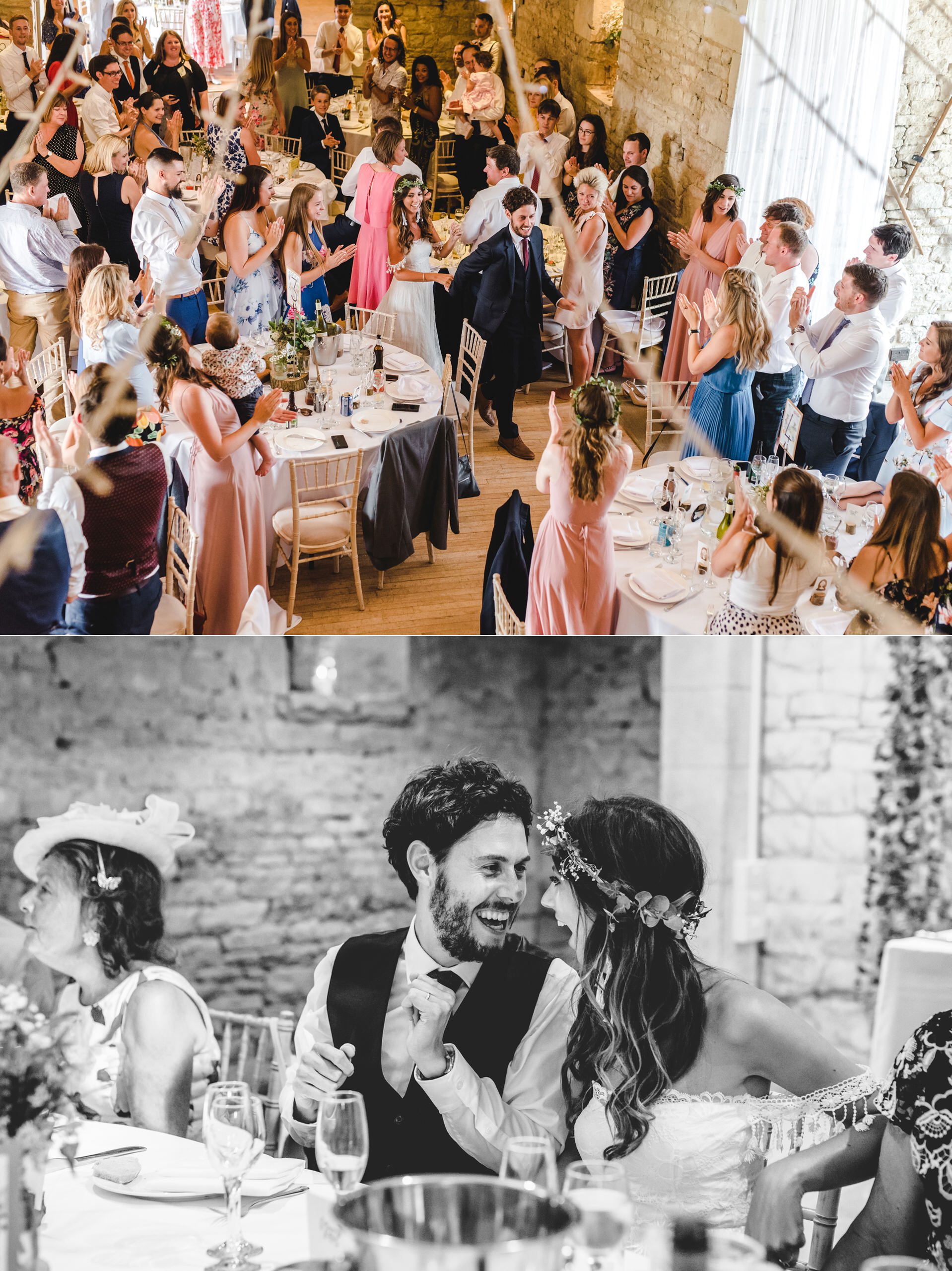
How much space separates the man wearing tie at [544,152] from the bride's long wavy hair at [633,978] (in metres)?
Answer: 3.84

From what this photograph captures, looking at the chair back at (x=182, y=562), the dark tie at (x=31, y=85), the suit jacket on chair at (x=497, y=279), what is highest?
the dark tie at (x=31, y=85)

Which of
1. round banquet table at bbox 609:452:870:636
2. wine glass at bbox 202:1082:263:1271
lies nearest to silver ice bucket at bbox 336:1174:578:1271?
wine glass at bbox 202:1082:263:1271

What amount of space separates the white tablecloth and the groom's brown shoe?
11.7ft

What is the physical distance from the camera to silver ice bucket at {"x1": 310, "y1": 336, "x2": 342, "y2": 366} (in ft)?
16.0

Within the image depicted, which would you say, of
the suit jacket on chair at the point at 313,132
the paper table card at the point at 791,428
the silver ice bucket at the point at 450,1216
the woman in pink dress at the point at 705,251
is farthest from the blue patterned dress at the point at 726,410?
the silver ice bucket at the point at 450,1216

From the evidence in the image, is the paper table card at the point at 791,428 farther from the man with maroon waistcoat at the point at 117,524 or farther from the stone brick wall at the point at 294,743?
the stone brick wall at the point at 294,743

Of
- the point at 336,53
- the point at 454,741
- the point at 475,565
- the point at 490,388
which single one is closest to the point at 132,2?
the point at 336,53

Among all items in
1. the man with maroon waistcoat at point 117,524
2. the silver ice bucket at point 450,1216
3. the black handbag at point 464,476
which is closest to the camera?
the silver ice bucket at point 450,1216

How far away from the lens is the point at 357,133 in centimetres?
477

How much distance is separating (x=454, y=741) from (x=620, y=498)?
2380mm

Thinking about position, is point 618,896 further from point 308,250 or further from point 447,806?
point 308,250

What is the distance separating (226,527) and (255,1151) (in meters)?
2.86

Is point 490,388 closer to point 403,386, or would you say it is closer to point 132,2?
point 403,386

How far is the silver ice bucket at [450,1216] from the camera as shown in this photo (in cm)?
144
